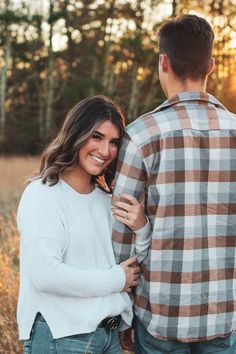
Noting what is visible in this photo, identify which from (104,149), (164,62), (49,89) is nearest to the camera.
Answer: (164,62)

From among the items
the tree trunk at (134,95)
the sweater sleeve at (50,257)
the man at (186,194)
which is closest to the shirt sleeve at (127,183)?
the man at (186,194)

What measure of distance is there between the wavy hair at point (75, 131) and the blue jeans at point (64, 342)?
62 centimetres

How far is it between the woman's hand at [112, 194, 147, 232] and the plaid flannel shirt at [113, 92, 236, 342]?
0.03m

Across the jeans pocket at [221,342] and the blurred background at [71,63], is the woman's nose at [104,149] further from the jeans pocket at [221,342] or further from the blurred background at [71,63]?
the blurred background at [71,63]

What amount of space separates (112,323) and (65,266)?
1.16 feet

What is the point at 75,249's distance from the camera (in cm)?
245

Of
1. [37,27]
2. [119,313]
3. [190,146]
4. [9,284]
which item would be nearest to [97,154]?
[190,146]

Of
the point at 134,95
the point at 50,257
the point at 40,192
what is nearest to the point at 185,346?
the point at 50,257

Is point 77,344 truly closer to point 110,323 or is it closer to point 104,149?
point 110,323

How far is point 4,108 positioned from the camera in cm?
2462

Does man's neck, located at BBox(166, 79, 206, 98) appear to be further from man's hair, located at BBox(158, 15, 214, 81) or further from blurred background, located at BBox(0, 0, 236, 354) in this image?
blurred background, located at BBox(0, 0, 236, 354)

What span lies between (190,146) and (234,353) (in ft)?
2.97

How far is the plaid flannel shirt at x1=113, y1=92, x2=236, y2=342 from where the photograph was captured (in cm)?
231

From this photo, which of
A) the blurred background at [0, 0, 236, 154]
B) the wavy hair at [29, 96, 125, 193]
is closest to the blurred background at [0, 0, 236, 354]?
the blurred background at [0, 0, 236, 154]
